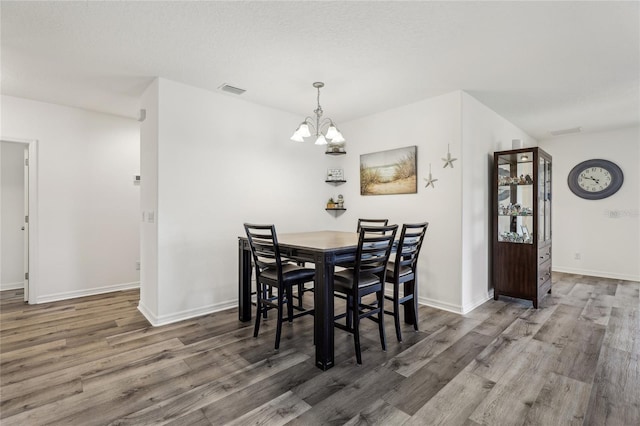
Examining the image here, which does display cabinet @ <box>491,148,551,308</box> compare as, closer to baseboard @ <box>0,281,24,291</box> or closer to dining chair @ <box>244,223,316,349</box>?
dining chair @ <box>244,223,316,349</box>

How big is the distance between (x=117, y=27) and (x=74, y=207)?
2.84 m

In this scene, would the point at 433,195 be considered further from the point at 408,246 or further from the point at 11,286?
the point at 11,286

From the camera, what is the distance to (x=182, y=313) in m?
3.28

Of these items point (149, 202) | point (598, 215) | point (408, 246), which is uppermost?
point (149, 202)

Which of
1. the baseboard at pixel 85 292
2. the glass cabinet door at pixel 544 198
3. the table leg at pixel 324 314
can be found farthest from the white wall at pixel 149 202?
the glass cabinet door at pixel 544 198

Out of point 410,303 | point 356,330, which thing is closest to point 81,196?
point 356,330

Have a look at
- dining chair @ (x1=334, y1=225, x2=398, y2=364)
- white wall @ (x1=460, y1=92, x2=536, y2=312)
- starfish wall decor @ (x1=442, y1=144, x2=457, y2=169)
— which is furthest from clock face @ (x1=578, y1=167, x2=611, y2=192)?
dining chair @ (x1=334, y1=225, x2=398, y2=364)

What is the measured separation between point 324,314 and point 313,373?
40 cm

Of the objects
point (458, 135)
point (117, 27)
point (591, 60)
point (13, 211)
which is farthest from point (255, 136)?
point (13, 211)

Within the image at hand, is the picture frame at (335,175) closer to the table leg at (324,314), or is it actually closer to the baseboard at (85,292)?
the table leg at (324,314)

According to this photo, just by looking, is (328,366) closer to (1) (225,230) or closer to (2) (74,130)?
(1) (225,230)

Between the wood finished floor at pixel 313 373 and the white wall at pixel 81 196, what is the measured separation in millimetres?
811

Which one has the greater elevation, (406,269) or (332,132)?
(332,132)

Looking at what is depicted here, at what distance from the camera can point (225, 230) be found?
3656 millimetres
